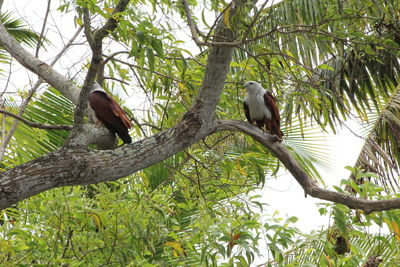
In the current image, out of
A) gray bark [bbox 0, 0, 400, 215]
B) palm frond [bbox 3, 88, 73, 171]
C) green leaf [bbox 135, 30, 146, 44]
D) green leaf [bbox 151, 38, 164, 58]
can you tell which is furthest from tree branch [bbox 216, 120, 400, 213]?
palm frond [bbox 3, 88, 73, 171]

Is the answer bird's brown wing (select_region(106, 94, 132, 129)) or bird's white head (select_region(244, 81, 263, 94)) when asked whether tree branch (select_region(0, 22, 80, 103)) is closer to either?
bird's brown wing (select_region(106, 94, 132, 129))

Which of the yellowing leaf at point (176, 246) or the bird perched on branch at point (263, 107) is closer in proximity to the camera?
the yellowing leaf at point (176, 246)

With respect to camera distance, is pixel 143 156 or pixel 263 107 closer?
pixel 143 156

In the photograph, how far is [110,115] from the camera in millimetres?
4242

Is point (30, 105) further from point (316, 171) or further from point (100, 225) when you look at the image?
point (316, 171)

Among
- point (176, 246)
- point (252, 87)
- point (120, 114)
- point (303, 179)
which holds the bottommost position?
point (176, 246)

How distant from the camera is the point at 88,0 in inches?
117

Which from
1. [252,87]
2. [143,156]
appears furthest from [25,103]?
[143,156]

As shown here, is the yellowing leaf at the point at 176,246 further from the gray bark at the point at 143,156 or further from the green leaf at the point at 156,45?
the green leaf at the point at 156,45

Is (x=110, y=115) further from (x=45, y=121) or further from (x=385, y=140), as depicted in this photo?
(x=385, y=140)

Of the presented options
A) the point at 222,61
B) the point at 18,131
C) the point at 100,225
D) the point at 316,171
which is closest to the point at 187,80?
the point at 222,61

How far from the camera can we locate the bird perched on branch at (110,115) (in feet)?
13.8

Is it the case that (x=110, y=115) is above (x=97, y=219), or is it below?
above

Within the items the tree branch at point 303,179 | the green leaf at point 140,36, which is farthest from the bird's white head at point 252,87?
the green leaf at point 140,36
